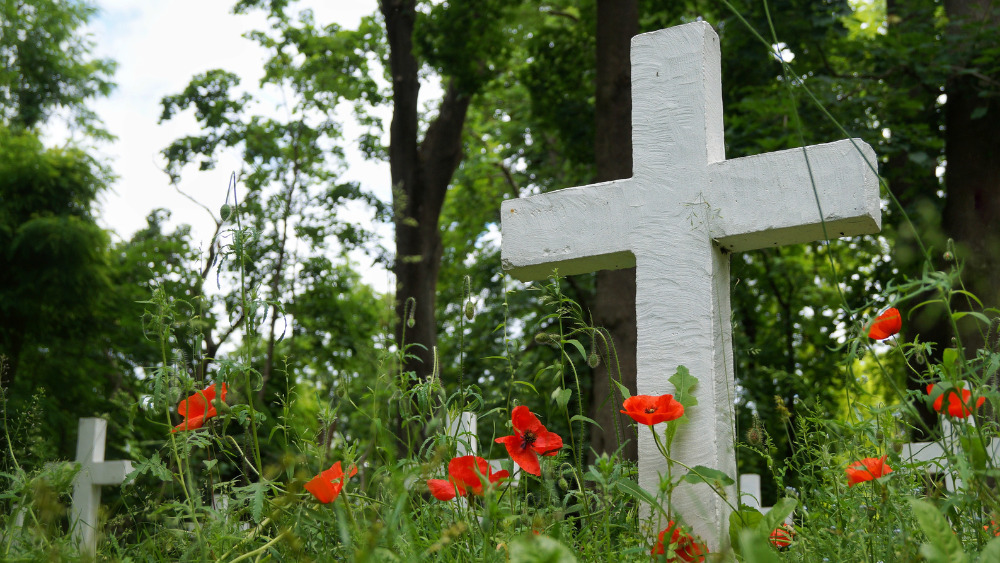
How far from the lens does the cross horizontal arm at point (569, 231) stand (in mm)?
2090

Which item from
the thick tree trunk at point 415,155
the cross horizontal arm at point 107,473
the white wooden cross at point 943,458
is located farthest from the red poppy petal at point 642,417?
the thick tree trunk at point 415,155

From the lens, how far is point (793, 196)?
1914mm

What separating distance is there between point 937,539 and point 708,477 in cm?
56

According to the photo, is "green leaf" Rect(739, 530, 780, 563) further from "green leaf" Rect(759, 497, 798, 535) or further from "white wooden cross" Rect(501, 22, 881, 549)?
"white wooden cross" Rect(501, 22, 881, 549)

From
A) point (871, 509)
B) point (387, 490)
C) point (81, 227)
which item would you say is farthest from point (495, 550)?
point (81, 227)

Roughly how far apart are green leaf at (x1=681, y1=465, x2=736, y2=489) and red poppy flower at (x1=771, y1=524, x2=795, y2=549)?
0.13 metres

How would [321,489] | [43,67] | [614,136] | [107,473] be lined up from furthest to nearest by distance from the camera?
[43,67] < [614,136] < [107,473] < [321,489]

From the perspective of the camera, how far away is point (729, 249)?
6.66 feet

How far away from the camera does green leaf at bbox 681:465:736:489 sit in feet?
5.11

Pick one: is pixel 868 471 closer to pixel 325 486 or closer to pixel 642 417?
pixel 642 417

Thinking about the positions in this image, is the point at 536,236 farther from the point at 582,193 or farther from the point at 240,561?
the point at 240,561

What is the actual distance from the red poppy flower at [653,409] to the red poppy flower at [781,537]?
0.28 metres

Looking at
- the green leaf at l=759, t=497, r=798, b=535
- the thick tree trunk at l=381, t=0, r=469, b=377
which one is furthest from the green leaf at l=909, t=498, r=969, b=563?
the thick tree trunk at l=381, t=0, r=469, b=377

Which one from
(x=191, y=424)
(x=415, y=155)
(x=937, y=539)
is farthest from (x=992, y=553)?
(x=415, y=155)
